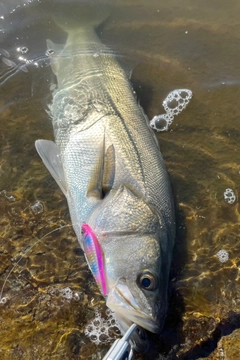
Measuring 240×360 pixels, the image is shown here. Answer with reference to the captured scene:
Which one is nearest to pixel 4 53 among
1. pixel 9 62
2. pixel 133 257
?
pixel 9 62

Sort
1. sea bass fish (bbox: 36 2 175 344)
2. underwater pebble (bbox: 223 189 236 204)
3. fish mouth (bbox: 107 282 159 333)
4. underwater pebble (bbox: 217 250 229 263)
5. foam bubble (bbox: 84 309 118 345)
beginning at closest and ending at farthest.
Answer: fish mouth (bbox: 107 282 159 333) < sea bass fish (bbox: 36 2 175 344) < foam bubble (bbox: 84 309 118 345) < underwater pebble (bbox: 217 250 229 263) < underwater pebble (bbox: 223 189 236 204)

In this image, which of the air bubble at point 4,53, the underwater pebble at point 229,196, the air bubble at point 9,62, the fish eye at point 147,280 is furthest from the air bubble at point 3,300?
the air bubble at point 4,53

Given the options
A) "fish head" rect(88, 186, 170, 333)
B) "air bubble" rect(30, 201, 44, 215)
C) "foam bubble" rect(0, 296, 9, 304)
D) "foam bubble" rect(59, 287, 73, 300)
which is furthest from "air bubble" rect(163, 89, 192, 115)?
"foam bubble" rect(0, 296, 9, 304)

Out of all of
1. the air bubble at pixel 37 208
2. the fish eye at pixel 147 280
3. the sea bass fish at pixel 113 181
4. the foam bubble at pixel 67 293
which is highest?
the sea bass fish at pixel 113 181

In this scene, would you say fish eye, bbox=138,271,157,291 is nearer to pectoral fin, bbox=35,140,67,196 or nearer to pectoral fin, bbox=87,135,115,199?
pectoral fin, bbox=87,135,115,199

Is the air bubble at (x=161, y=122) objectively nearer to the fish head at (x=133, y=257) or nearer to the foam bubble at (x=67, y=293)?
the fish head at (x=133, y=257)

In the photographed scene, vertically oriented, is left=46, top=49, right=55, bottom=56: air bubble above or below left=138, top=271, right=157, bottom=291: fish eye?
above

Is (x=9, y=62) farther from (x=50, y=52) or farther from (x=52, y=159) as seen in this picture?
(x=52, y=159)

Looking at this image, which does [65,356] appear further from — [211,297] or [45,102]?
[45,102]
